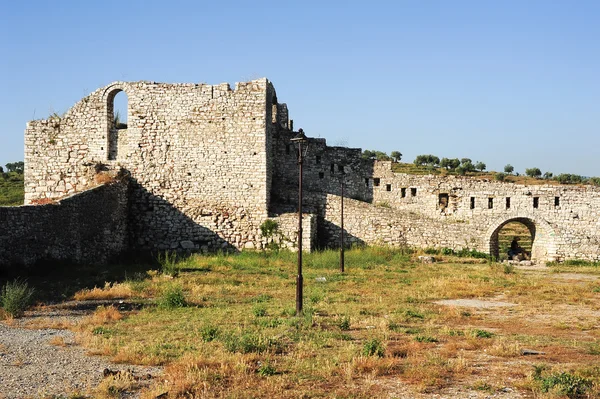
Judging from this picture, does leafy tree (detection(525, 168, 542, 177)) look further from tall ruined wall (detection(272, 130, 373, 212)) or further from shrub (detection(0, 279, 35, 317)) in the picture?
shrub (detection(0, 279, 35, 317))

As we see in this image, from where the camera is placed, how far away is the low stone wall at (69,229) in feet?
61.4

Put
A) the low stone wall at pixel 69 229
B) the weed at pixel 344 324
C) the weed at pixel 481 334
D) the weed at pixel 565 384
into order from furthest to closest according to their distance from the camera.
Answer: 1. the low stone wall at pixel 69 229
2. the weed at pixel 344 324
3. the weed at pixel 481 334
4. the weed at pixel 565 384

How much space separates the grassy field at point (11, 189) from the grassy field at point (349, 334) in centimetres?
2713

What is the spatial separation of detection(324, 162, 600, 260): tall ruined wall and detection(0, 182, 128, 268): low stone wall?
10139mm

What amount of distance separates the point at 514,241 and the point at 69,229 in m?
25.2

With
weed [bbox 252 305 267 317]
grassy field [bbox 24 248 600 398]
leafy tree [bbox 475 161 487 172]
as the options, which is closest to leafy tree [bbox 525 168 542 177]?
leafy tree [bbox 475 161 487 172]

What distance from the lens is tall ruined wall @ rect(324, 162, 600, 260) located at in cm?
2944

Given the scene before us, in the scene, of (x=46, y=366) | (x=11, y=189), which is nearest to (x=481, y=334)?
(x=46, y=366)

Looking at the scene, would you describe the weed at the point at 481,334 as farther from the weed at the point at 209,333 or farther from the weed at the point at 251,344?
the weed at the point at 209,333

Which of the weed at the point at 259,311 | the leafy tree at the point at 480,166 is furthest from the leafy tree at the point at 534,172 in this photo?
the weed at the point at 259,311

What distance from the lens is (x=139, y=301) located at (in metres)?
16.2

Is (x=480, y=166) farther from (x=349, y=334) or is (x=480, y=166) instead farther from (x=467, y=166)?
(x=349, y=334)

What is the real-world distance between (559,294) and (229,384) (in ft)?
44.0

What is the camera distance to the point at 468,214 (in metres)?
32.4
